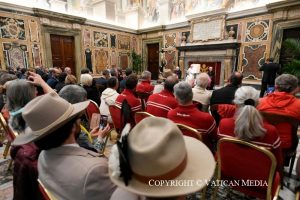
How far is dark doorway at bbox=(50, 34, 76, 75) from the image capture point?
820cm

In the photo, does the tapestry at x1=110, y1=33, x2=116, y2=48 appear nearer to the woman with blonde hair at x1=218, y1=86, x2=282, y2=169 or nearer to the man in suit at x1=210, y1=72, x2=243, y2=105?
the man in suit at x1=210, y1=72, x2=243, y2=105

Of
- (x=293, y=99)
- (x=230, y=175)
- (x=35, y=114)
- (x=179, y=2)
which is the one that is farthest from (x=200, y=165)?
(x=179, y=2)

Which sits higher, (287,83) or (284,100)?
(287,83)

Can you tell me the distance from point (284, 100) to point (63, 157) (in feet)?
6.82

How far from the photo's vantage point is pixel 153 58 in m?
11.4

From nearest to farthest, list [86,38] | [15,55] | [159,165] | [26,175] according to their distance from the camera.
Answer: [159,165], [26,175], [15,55], [86,38]

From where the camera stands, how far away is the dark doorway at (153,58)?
11175mm

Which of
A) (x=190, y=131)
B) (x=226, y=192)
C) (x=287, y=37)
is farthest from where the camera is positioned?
(x=287, y=37)

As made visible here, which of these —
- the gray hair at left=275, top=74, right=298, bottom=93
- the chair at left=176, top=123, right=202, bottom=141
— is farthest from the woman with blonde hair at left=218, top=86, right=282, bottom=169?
the gray hair at left=275, top=74, right=298, bottom=93

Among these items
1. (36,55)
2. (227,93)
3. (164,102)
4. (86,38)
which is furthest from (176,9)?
(164,102)

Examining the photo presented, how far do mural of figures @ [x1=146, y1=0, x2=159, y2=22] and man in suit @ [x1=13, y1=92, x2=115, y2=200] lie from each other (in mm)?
10896

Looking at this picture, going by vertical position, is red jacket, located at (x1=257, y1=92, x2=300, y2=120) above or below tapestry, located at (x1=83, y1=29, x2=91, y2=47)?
below

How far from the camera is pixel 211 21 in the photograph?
8.17m

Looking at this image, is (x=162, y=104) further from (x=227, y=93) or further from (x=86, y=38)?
(x=86, y=38)
